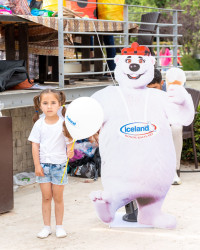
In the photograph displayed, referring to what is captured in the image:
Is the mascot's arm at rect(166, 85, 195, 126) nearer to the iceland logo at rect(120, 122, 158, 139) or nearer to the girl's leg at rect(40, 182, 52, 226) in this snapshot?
the iceland logo at rect(120, 122, 158, 139)

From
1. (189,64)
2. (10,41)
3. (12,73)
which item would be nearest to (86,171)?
(12,73)

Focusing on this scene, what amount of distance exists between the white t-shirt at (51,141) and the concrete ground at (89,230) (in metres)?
0.74

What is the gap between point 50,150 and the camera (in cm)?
482

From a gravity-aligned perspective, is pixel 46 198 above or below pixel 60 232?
above

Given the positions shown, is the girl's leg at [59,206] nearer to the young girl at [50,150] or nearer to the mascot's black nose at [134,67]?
the young girl at [50,150]

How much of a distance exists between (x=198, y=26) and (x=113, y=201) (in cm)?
1995

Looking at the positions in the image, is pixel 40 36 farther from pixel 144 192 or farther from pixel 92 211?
pixel 144 192

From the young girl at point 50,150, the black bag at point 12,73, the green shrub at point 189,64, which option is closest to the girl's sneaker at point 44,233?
the young girl at point 50,150

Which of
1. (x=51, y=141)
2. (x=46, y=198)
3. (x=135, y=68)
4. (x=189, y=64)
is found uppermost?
(x=135, y=68)

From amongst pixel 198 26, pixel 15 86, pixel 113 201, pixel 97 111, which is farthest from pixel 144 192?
pixel 198 26

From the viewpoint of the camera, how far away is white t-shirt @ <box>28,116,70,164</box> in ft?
15.8

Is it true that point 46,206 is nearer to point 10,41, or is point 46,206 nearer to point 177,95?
point 177,95

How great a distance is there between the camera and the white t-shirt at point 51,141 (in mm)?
4820

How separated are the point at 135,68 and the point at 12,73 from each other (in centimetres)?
203
